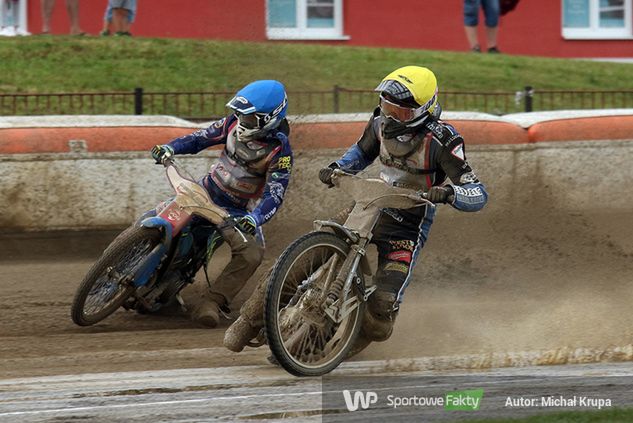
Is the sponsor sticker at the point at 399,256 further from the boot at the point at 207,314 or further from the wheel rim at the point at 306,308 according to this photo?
the boot at the point at 207,314

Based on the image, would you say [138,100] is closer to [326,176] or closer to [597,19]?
[326,176]

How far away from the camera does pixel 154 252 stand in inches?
328

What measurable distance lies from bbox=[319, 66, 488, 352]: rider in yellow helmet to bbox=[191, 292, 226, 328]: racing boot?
1435 millimetres

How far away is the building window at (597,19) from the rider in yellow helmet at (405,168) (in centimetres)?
1560

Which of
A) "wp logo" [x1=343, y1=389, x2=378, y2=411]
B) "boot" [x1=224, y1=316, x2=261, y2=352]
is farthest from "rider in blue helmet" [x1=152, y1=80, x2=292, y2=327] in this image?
"wp logo" [x1=343, y1=389, x2=378, y2=411]

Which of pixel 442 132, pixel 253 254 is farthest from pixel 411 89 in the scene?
pixel 253 254

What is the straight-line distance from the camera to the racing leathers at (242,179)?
28.1ft

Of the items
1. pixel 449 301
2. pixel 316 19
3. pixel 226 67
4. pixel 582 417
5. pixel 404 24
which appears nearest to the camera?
pixel 582 417

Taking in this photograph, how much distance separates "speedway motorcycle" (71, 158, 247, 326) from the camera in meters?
8.12

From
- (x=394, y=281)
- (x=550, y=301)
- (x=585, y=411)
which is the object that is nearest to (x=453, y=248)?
(x=550, y=301)

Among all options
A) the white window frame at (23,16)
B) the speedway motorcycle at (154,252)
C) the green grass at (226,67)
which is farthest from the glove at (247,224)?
the white window frame at (23,16)

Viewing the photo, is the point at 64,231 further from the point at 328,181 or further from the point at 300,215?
the point at 328,181

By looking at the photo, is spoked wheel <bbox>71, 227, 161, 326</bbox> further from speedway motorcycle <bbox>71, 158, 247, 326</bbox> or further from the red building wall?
the red building wall

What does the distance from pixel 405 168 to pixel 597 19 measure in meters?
16.5
